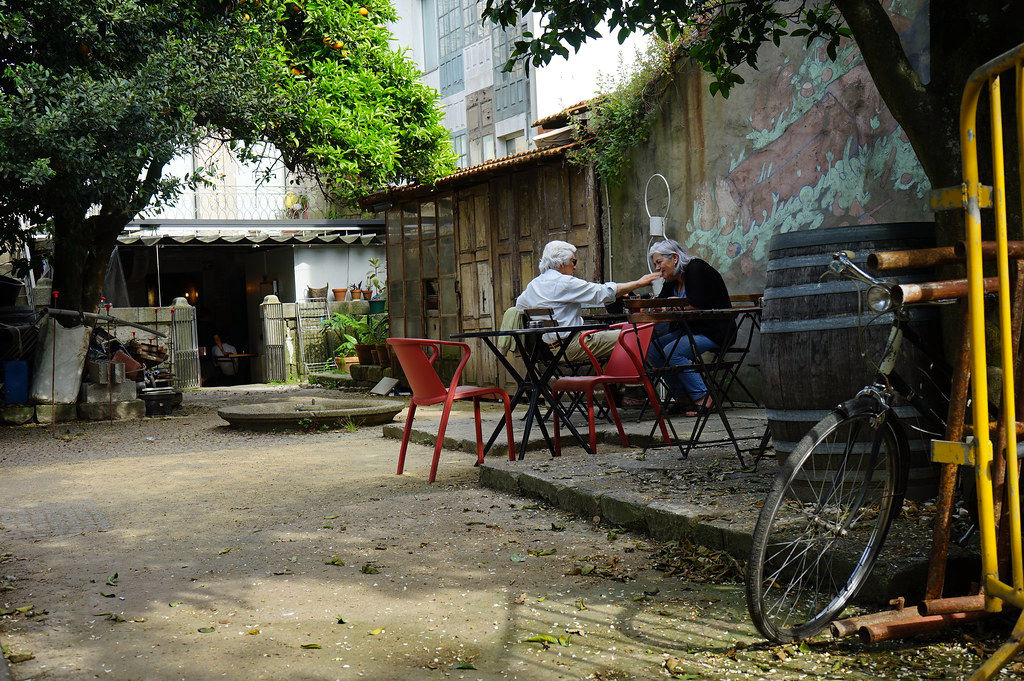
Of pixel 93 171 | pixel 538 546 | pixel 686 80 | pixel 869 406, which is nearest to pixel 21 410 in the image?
pixel 93 171

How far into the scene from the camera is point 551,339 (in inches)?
290

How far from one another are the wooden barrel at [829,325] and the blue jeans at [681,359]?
310 cm

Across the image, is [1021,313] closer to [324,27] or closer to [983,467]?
[983,467]

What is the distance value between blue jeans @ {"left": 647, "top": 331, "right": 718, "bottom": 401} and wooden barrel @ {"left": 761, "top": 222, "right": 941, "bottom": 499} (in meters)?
3.10

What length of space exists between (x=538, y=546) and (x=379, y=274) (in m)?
18.0

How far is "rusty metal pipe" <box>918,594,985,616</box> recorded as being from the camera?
2.60 meters

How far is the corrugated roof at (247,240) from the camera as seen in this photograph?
18.9 meters

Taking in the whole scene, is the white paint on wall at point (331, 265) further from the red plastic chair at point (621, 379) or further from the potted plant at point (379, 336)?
the red plastic chair at point (621, 379)

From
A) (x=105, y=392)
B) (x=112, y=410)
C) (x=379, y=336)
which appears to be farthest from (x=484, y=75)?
(x=112, y=410)

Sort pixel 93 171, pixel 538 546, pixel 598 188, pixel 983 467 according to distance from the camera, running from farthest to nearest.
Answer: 1. pixel 598 188
2. pixel 93 171
3. pixel 538 546
4. pixel 983 467

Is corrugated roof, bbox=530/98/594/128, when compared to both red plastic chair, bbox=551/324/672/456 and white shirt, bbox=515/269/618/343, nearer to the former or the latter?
A: white shirt, bbox=515/269/618/343

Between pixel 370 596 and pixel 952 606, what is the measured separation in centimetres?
194

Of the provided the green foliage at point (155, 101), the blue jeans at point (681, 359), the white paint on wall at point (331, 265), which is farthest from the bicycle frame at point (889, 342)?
the white paint on wall at point (331, 265)

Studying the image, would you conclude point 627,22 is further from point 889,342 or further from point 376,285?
point 376,285
